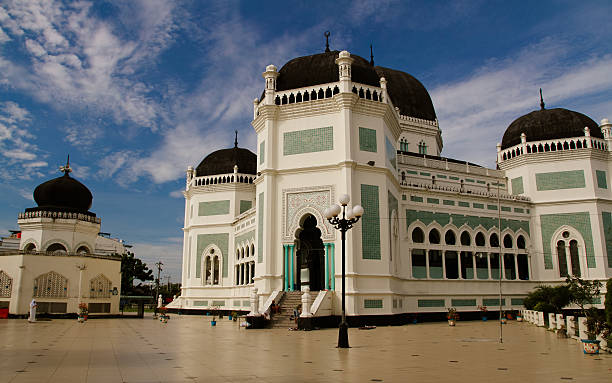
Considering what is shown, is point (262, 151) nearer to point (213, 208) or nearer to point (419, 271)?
point (419, 271)

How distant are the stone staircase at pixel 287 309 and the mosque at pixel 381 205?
282 mm

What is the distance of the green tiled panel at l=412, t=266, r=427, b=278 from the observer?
27.3m

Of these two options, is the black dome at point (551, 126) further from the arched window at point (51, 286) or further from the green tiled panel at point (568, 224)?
the arched window at point (51, 286)

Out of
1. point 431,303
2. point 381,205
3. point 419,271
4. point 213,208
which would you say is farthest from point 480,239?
point 213,208

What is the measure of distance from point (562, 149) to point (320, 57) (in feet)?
58.2

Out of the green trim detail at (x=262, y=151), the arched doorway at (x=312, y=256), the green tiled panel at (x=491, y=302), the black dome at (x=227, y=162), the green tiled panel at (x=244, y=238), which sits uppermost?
the black dome at (x=227, y=162)

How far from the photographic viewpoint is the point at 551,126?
33.2 m

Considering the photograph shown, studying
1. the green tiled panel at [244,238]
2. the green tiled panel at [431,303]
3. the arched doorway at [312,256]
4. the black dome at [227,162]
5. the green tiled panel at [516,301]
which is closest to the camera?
the arched doorway at [312,256]

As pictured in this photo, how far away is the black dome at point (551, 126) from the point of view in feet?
107

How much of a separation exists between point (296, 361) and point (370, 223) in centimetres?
1364

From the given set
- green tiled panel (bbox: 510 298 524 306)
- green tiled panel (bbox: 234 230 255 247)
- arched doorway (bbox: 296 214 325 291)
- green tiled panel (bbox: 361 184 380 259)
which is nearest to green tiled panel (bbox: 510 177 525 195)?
green tiled panel (bbox: 510 298 524 306)

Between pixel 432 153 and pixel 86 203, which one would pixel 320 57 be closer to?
pixel 432 153

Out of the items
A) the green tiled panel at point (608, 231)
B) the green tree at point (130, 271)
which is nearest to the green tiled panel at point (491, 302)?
the green tiled panel at point (608, 231)

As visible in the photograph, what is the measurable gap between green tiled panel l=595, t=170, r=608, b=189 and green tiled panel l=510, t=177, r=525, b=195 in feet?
14.9
